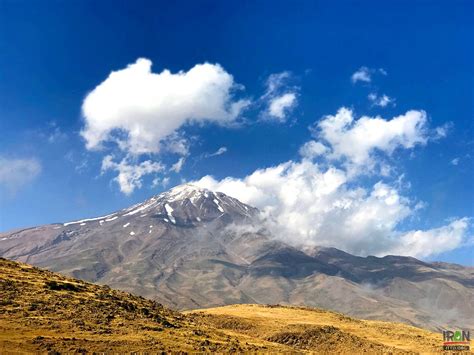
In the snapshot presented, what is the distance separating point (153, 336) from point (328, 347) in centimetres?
4285

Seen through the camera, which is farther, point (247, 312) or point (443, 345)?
point (247, 312)

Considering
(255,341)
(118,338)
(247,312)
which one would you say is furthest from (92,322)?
(247,312)

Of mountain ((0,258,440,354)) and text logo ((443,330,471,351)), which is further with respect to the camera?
text logo ((443,330,471,351))

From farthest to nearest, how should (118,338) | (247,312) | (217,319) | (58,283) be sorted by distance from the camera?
1. (247,312)
2. (217,319)
3. (58,283)
4. (118,338)

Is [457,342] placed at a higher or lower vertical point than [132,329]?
lower

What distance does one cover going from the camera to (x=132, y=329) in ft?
242

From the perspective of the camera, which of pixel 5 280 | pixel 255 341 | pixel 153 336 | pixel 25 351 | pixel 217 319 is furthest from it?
pixel 217 319

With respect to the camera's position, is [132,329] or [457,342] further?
[457,342]

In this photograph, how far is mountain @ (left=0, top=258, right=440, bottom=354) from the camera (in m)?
64.1

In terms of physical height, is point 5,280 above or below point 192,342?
above

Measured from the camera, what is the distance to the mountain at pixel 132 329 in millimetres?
64062

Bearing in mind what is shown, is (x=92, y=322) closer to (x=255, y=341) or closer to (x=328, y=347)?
(x=255, y=341)

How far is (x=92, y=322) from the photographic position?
72312mm

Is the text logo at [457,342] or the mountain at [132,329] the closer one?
the mountain at [132,329]
